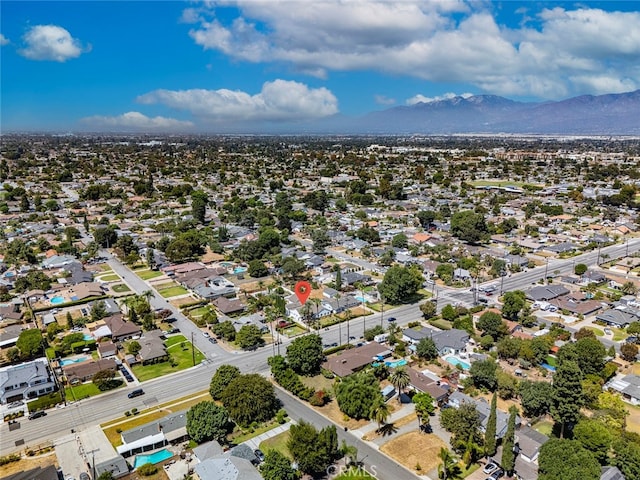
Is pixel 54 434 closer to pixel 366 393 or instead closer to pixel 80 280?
pixel 366 393

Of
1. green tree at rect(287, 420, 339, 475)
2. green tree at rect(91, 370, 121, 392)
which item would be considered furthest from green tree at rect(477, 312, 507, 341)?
green tree at rect(91, 370, 121, 392)

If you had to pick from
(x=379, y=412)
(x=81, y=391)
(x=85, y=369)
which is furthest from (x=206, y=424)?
(x=85, y=369)

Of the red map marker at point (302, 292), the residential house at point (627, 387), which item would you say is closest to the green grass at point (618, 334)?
the residential house at point (627, 387)

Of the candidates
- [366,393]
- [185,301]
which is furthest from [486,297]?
[185,301]

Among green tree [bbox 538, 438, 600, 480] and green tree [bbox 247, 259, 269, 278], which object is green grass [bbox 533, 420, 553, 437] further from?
green tree [bbox 247, 259, 269, 278]

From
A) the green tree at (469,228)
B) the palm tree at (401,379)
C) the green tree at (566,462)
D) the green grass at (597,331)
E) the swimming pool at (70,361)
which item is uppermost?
the green tree at (469,228)

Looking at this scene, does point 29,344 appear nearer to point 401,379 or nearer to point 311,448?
point 311,448

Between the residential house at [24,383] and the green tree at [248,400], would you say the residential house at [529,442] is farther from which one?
the residential house at [24,383]
